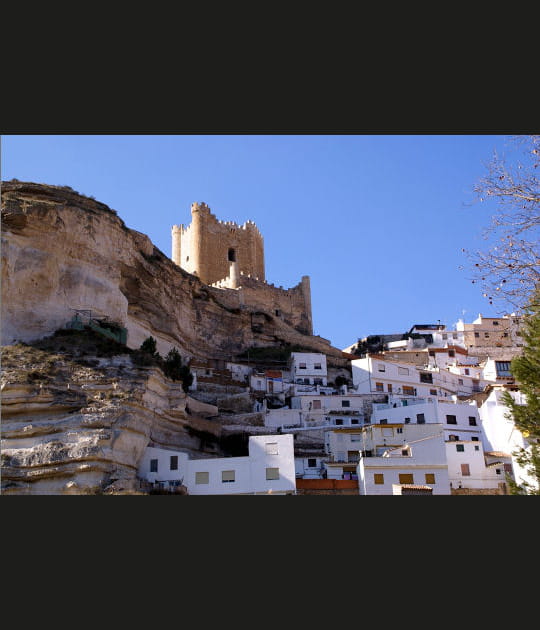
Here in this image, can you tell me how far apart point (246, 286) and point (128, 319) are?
714 inches

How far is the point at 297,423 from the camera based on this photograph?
33438mm

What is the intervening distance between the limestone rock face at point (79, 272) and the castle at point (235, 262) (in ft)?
37.6

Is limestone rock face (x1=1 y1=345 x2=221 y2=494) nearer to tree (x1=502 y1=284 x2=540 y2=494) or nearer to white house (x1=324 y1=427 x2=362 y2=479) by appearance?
white house (x1=324 y1=427 x2=362 y2=479)

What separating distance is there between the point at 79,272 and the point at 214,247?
31.5 m

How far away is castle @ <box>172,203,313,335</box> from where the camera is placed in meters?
54.3

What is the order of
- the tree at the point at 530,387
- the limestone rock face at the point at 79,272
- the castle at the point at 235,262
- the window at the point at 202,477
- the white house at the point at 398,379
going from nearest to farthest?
the tree at the point at 530,387 < the window at the point at 202,477 < the limestone rock face at the point at 79,272 < the white house at the point at 398,379 < the castle at the point at 235,262

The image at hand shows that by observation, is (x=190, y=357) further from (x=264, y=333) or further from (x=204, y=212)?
(x=204, y=212)

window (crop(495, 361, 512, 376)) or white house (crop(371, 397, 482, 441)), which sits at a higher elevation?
window (crop(495, 361, 512, 376))

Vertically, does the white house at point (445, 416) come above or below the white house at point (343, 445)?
above

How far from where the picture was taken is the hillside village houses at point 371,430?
23.6 metres

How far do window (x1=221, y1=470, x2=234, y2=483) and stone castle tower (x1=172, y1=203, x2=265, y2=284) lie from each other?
36062 millimetres

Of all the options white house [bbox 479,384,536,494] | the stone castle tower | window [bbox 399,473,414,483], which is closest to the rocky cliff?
window [bbox 399,473,414,483]

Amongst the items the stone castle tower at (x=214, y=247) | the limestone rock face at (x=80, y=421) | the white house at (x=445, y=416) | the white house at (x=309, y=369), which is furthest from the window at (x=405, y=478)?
the stone castle tower at (x=214, y=247)

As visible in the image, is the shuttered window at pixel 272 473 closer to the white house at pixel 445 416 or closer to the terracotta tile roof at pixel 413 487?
the terracotta tile roof at pixel 413 487
